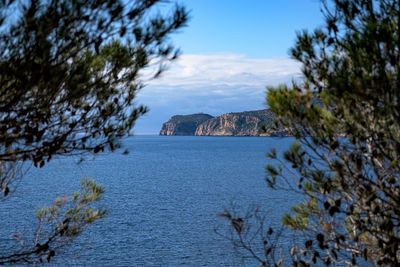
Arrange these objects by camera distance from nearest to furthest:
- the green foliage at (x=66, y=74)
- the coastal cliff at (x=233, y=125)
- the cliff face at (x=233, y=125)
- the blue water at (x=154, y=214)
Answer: the green foliage at (x=66, y=74), the blue water at (x=154, y=214), the cliff face at (x=233, y=125), the coastal cliff at (x=233, y=125)

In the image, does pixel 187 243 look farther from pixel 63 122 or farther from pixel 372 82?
pixel 372 82

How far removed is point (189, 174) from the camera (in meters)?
46.0

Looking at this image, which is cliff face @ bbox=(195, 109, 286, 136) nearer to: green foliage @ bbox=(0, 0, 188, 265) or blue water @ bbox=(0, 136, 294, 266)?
blue water @ bbox=(0, 136, 294, 266)

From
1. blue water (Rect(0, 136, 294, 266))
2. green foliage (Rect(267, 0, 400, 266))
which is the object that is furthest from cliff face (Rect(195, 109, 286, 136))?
green foliage (Rect(267, 0, 400, 266))

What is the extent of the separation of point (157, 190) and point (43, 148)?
30.9 metres

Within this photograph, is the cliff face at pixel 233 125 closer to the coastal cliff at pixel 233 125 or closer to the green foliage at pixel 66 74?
the coastal cliff at pixel 233 125

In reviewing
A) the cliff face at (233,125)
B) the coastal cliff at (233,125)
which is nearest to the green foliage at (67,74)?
the cliff face at (233,125)

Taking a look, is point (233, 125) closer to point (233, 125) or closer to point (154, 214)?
point (233, 125)

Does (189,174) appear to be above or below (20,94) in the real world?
below

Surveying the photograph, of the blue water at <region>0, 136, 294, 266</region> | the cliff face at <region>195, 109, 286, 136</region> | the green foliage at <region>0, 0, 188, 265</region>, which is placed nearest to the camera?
the green foliage at <region>0, 0, 188, 265</region>

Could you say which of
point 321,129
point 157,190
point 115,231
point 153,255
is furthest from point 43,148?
point 157,190

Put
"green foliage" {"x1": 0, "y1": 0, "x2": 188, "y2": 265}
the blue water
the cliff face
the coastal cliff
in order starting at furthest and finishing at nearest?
1. the coastal cliff
2. the cliff face
3. the blue water
4. "green foliage" {"x1": 0, "y1": 0, "x2": 188, "y2": 265}

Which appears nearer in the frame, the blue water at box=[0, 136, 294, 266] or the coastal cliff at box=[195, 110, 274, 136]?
the blue water at box=[0, 136, 294, 266]

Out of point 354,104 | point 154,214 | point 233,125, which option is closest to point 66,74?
point 354,104
